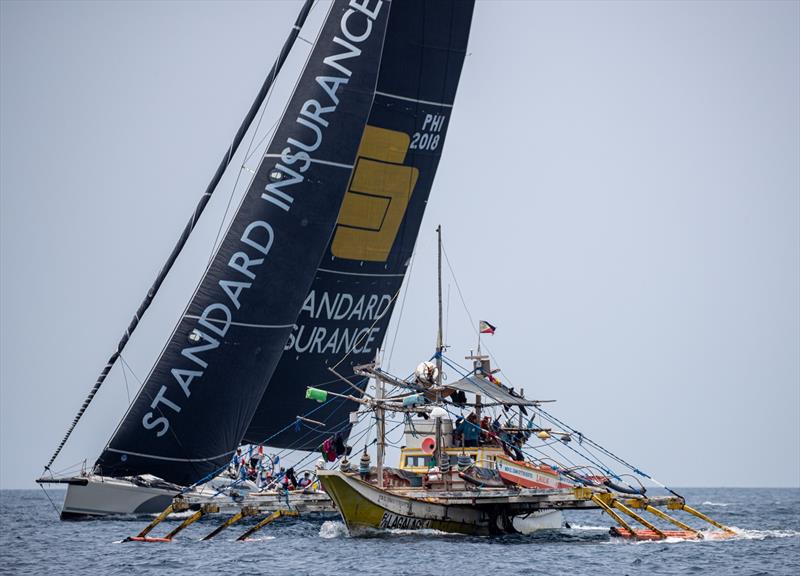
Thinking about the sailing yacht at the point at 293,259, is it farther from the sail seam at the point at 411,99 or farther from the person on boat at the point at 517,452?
the person on boat at the point at 517,452

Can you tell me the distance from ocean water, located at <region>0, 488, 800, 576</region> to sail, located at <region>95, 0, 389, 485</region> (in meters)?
2.85

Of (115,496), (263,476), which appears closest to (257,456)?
(263,476)

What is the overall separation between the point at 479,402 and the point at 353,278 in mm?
8392

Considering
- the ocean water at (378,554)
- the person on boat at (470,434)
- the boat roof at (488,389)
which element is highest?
the boat roof at (488,389)

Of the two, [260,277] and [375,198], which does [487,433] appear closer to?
[260,277]

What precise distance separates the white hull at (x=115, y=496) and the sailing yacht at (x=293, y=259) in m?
0.04

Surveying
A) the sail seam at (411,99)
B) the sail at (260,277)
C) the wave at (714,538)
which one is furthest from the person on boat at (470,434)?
the sail seam at (411,99)

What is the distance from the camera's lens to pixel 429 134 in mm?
48781

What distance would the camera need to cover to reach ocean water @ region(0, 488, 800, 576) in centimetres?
3094

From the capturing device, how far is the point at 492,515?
3884cm

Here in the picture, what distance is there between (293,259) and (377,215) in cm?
713

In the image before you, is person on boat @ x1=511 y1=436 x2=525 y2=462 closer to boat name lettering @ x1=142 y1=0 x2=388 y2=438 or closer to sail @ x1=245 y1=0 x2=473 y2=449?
sail @ x1=245 y1=0 x2=473 y2=449

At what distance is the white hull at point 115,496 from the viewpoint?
4038cm

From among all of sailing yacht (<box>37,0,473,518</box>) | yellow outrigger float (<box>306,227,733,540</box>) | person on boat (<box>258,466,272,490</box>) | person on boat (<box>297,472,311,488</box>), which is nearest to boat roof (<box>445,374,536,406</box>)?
yellow outrigger float (<box>306,227,733,540</box>)
